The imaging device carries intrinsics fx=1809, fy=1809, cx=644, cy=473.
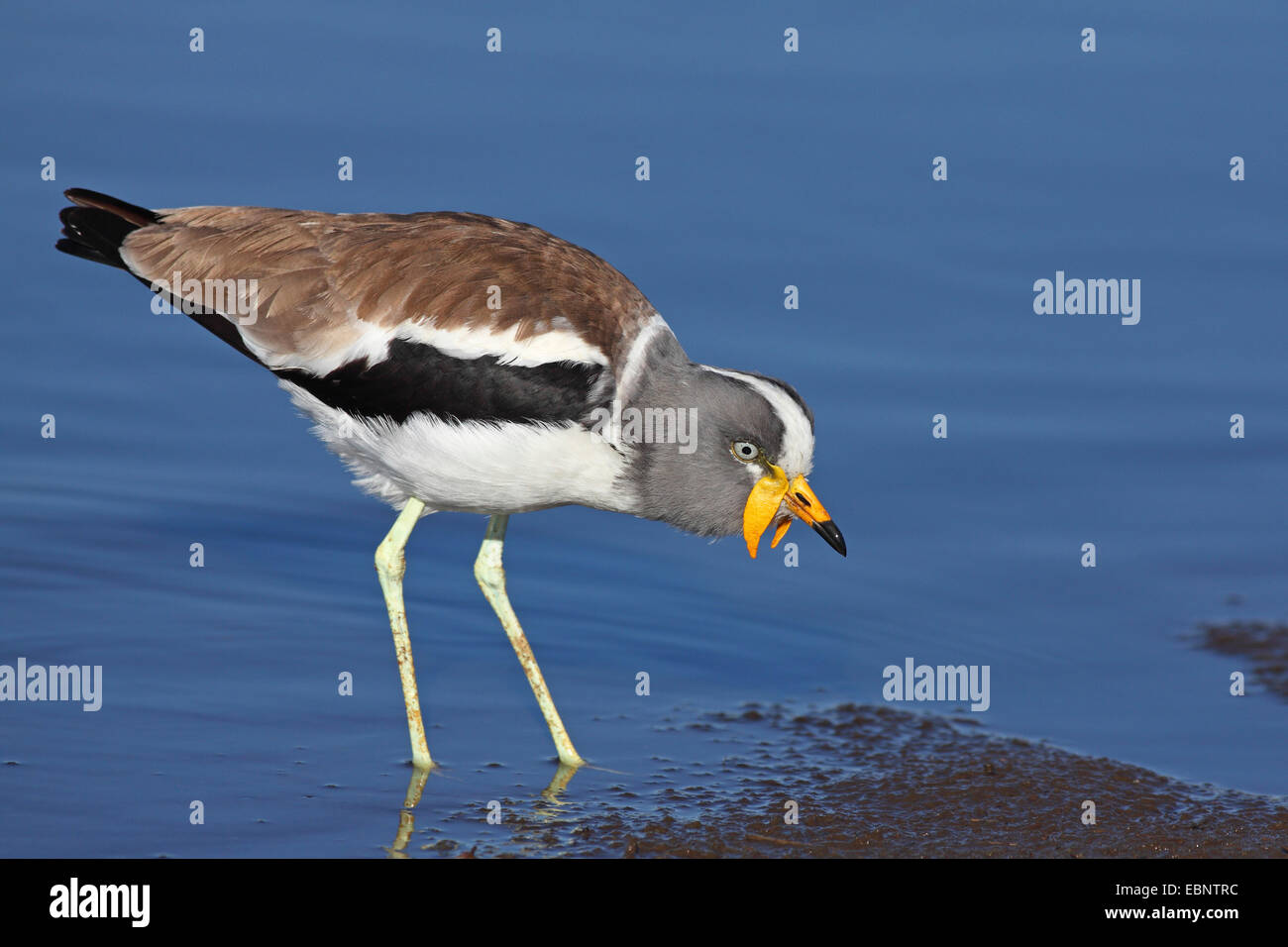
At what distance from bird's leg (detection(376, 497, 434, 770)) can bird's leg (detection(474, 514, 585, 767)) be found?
0.54 m

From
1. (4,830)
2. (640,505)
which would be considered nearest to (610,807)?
(640,505)

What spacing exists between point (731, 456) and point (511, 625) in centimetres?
176

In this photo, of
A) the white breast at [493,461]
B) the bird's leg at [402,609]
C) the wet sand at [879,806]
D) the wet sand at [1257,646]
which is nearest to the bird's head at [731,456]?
the white breast at [493,461]

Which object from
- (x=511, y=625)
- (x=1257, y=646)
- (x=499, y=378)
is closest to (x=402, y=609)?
(x=511, y=625)

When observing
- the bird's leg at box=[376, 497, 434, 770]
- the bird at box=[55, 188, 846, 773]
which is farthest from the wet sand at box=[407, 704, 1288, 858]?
the bird at box=[55, 188, 846, 773]

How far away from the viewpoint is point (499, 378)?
326 inches

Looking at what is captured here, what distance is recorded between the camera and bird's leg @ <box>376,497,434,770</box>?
8.94 meters

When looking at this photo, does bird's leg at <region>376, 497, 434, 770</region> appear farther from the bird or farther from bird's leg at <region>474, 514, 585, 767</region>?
bird's leg at <region>474, 514, 585, 767</region>

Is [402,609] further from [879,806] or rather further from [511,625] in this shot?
[879,806]

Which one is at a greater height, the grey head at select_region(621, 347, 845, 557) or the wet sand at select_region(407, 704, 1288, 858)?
the grey head at select_region(621, 347, 845, 557)

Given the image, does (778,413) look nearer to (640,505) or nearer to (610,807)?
(640,505)

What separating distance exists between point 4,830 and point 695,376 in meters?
3.71

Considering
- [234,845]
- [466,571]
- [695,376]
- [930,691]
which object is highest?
[695,376]

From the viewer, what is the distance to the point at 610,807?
8.52 meters
